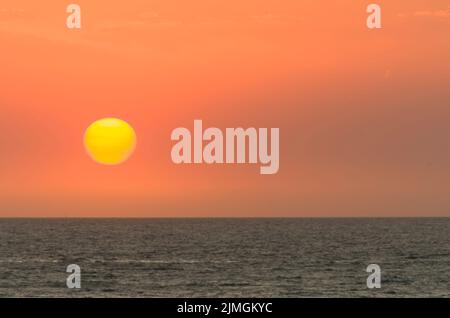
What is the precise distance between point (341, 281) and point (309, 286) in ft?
16.7

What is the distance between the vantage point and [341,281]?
8856 centimetres

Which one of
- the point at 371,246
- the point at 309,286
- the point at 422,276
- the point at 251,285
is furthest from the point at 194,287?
the point at 371,246

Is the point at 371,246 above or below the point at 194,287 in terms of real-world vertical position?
above

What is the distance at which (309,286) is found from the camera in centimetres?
8500
